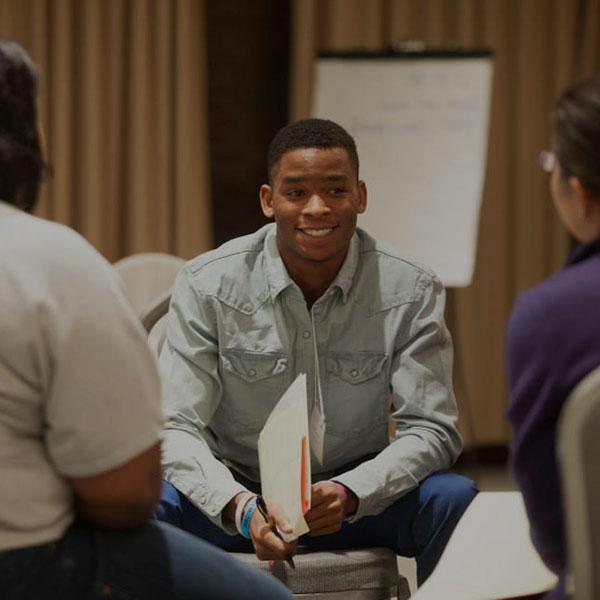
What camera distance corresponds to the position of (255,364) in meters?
2.68

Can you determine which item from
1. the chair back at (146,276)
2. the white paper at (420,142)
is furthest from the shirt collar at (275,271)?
the white paper at (420,142)

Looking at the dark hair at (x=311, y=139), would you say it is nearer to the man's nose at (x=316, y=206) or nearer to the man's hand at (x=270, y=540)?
the man's nose at (x=316, y=206)

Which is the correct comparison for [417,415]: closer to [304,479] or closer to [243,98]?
[304,479]

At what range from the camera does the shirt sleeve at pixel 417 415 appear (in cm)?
249

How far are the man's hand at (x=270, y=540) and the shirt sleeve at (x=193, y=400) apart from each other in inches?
4.5

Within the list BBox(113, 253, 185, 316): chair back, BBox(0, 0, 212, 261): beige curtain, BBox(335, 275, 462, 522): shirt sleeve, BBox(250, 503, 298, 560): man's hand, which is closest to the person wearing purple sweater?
BBox(250, 503, 298, 560): man's hand

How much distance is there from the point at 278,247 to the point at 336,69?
7.40 ft

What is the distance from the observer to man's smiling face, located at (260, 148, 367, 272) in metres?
2.71

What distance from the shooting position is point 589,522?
1.42 meters

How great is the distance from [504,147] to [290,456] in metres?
3.45

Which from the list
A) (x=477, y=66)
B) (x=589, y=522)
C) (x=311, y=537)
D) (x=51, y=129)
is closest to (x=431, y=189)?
(x=477, y=66)

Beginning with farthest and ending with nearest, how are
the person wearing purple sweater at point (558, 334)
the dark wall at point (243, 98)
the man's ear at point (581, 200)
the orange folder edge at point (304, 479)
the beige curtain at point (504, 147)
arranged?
the beige curtain at point (504, 147), the dark wall at point (243, 98), the orange folder edge at point (304, 479), the man's ear at point (581, 200), the person wearing purple sweater at point (558, 334)

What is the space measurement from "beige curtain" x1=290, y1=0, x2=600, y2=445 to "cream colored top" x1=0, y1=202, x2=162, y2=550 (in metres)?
3.85

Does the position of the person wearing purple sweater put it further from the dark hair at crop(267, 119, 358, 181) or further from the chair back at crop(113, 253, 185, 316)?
the chair back at crop(113, 253, 185, 316)
